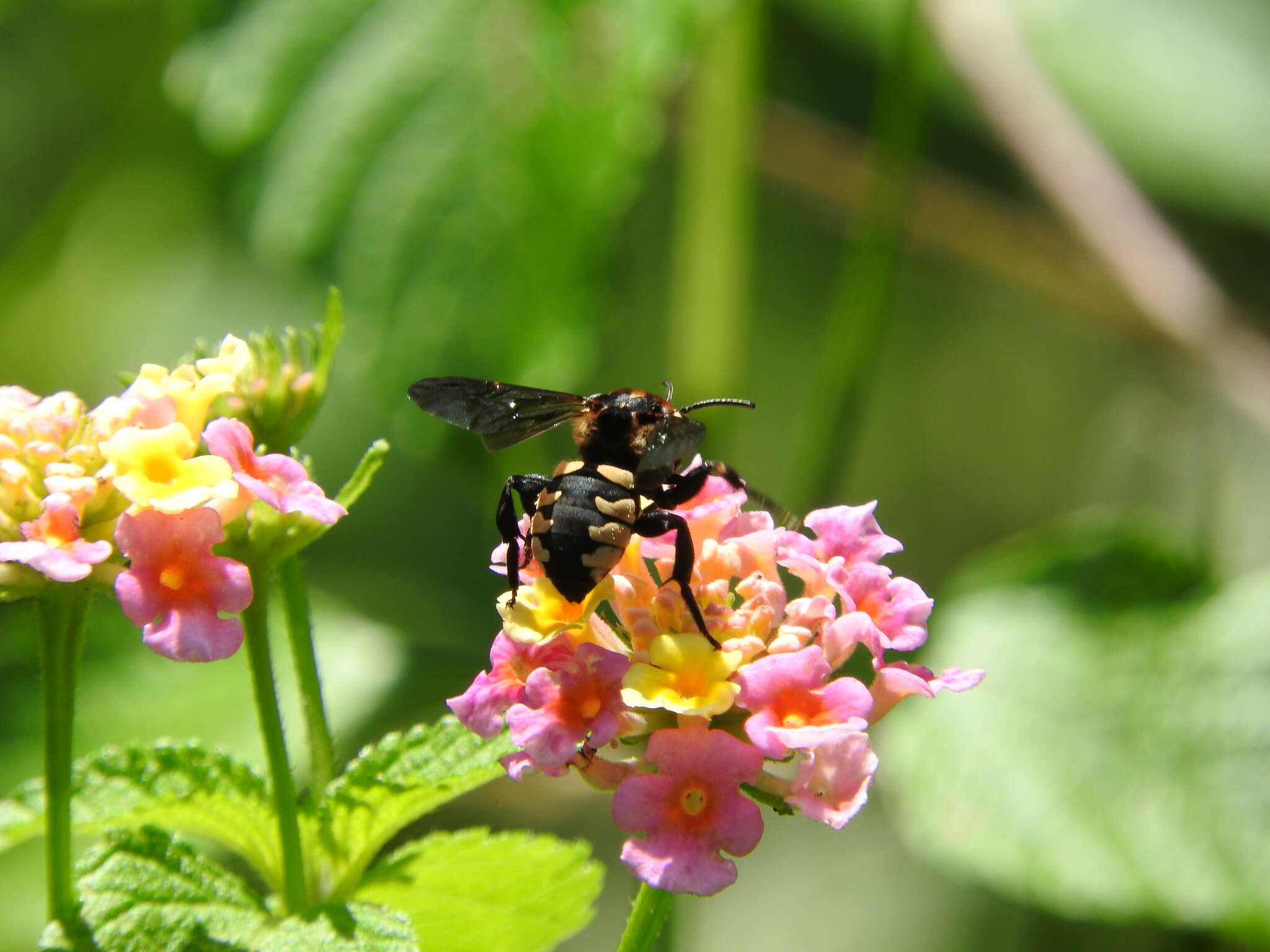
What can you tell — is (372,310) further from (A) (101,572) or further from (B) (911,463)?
(B) (911,463)

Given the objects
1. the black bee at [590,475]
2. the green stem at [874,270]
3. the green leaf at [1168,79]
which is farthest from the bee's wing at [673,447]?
the green leaf at [1168,79]

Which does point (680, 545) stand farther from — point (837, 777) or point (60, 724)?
point (60, 724)

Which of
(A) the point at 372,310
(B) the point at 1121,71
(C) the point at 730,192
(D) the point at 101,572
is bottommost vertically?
(D) the point at 101,572

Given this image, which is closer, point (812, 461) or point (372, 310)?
point (372, 310)

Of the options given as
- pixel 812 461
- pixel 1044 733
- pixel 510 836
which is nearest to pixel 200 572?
pixel 510 836

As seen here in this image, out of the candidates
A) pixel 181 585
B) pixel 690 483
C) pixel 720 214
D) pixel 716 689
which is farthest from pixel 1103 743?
pixel 181 585

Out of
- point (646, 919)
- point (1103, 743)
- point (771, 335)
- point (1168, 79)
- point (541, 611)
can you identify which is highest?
point (1168, 79)

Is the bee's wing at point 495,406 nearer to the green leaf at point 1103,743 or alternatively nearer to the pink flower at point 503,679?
the pink flower at point 503,679
